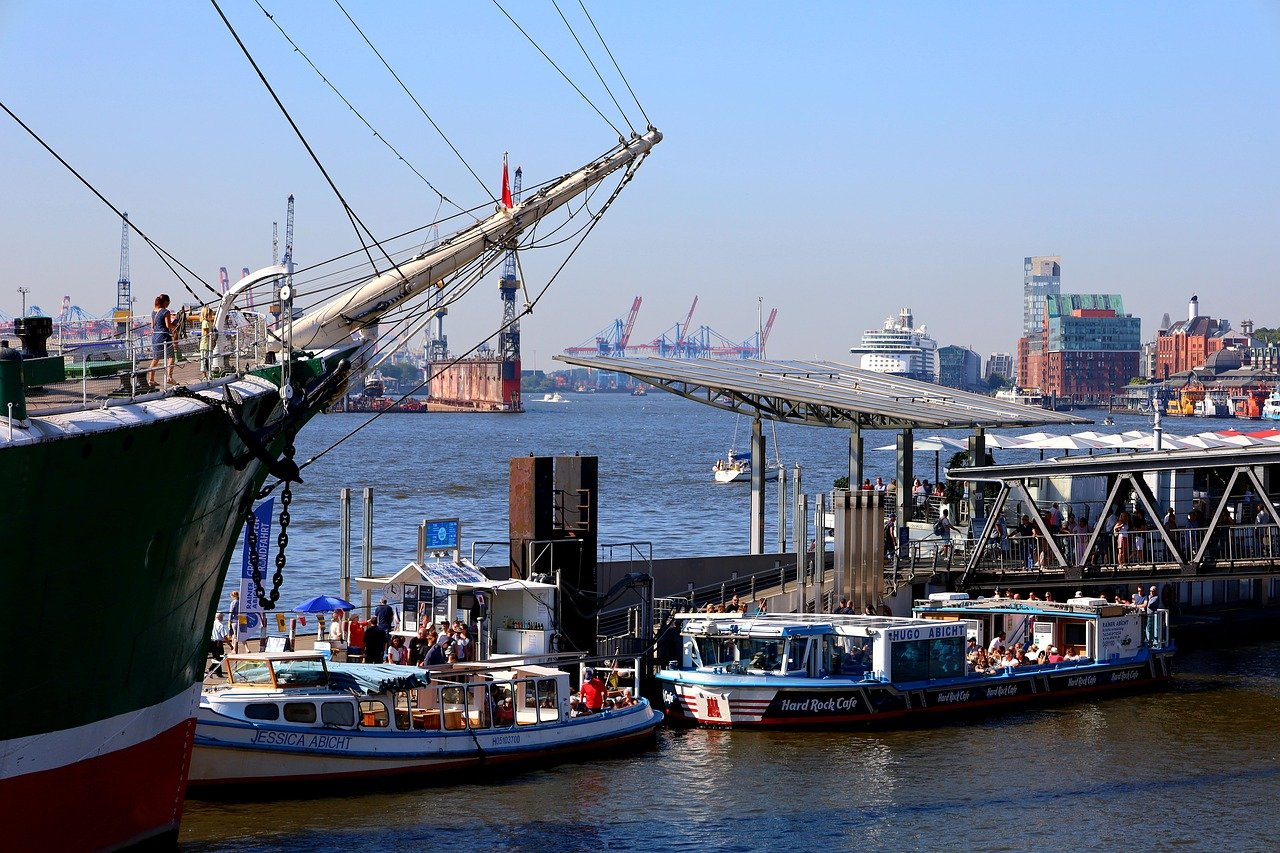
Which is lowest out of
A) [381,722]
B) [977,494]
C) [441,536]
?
[381,722]

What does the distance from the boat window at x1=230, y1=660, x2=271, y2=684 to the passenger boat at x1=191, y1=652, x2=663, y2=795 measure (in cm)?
2

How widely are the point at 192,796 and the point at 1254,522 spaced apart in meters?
26.1

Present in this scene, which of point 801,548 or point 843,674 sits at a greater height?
Answer: point 801,548

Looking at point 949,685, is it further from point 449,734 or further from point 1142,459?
point 449,734

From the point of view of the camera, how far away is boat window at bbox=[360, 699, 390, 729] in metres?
25.4

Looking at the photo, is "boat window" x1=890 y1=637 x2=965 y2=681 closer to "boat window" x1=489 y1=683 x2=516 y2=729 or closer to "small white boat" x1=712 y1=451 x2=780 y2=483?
"boat window" x1=489 y1=683 x2=516 y2=729

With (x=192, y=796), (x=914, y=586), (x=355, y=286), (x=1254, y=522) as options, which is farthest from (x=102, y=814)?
(x=1254, y=522)

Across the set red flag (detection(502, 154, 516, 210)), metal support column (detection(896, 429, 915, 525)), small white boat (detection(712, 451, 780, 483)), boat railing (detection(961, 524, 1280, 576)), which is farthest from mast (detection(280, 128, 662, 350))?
small white boat (detection(712, 451, 780, 483))

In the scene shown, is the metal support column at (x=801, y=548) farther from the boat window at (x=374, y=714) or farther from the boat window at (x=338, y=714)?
the boat window at (x=338, y=714)

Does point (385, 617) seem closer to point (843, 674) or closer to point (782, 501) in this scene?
point (843, 674)

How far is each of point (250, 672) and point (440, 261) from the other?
704cm

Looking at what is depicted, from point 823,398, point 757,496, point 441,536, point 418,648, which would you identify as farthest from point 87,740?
point 757,496

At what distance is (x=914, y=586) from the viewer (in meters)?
37.1

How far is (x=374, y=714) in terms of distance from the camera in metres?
25.5
